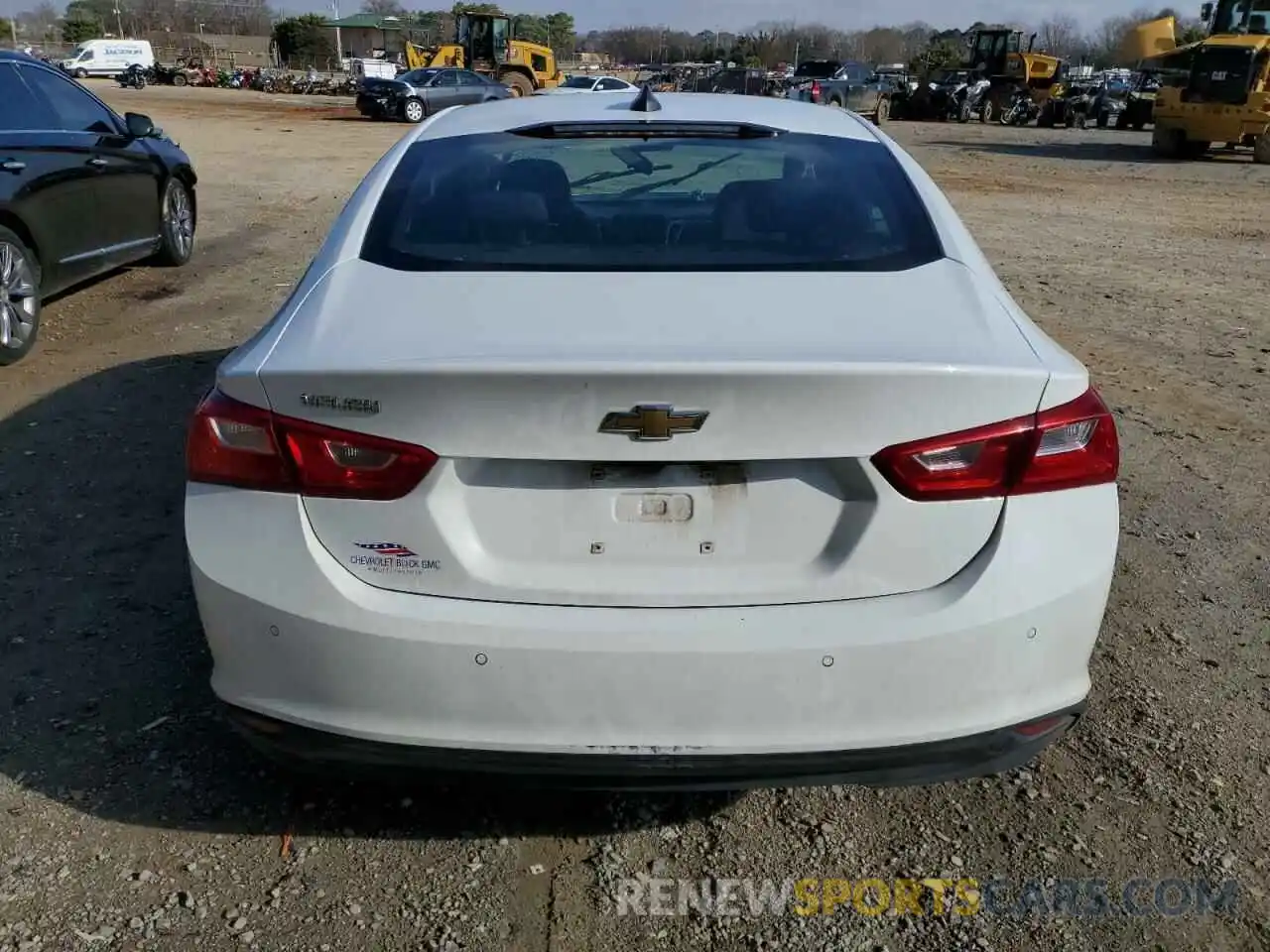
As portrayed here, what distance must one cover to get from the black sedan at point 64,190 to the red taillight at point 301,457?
479 cm

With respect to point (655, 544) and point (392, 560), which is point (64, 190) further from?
point (655, 544)

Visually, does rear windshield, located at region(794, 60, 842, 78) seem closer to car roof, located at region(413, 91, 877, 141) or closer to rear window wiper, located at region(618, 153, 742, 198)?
car roof, located at region(413, 91, 877, 141)

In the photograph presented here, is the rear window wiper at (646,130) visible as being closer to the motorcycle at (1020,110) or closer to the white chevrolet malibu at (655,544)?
the white chevrolet malibu at (655,544)

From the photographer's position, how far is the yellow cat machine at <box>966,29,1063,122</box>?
124 feet

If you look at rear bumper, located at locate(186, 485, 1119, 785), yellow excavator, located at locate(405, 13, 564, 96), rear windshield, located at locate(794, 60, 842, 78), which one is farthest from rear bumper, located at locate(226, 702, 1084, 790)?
rear windshield, located at locate(794, 60, 842, 78)

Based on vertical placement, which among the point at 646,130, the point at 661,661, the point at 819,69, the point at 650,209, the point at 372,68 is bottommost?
the point at 372,68

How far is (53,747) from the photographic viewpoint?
292 centimetres

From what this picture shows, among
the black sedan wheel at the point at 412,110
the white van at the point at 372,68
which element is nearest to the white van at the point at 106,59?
the white van at the point at 372,68

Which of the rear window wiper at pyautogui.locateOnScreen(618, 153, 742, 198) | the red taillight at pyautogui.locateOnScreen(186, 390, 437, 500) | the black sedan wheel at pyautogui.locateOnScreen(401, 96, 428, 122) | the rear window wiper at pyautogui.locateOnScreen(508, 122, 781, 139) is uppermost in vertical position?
the rear window wiper at pyautogui.locateOnScreen(508, 122, 781, 139)

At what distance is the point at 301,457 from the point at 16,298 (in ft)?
16.8

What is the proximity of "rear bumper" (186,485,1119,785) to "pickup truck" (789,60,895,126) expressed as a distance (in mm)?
36578

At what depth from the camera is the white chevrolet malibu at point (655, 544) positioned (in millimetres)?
2098

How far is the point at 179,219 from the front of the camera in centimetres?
900

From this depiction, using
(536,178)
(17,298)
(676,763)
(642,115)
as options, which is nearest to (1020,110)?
(17,298)
